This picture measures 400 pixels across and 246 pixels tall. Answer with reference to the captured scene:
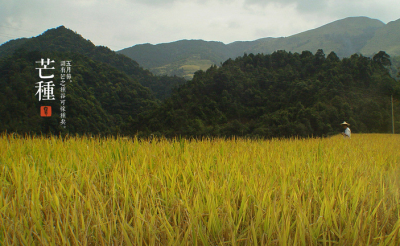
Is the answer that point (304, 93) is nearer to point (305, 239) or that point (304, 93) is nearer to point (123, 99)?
point (123, 99)

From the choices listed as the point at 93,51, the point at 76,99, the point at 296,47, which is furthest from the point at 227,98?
the point at 296,47

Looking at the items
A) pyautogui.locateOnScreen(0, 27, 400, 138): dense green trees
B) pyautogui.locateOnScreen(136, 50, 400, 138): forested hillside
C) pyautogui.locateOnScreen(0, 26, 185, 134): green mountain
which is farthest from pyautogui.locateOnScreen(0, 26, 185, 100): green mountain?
pyautogui.locateOnScreen(136, 50, 400, 138): forested hillside

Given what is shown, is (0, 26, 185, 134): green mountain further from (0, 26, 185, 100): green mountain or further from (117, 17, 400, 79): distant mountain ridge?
(117, 17, 400, 79): distant mountain ridge

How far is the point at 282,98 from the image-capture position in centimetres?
5703

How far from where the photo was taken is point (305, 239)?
139 cm

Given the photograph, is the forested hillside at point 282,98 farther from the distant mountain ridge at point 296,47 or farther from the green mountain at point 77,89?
the distant mountain ridge at point 296,47

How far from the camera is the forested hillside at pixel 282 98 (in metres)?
42.5

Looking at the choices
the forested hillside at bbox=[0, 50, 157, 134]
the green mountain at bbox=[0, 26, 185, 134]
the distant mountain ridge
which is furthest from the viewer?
the distant mountain ridge

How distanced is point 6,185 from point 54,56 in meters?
66.2

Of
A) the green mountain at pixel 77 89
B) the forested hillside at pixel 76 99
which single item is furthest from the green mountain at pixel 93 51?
the forested hillside at pixel 76 99

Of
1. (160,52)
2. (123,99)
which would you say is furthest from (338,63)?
(160,52)

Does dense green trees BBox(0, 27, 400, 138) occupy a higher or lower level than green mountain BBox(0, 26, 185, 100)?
lower

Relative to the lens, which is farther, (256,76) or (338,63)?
(256,76)

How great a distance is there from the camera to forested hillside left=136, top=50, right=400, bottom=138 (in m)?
42.5
